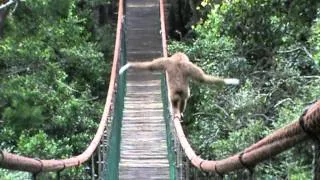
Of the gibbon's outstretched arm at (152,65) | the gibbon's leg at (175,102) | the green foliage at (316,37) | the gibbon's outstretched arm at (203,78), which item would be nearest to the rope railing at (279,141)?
the green foliage at (316,37)

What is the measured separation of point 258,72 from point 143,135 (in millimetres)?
1589

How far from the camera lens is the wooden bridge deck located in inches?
228

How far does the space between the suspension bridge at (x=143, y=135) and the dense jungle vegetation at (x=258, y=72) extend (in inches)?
16.4

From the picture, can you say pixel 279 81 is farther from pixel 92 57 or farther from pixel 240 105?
pixel 92 57

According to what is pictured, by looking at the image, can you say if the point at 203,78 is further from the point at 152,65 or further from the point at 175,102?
the point at 175,102

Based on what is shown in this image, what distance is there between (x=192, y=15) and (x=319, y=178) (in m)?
10.5

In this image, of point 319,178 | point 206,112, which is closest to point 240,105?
point 206,112

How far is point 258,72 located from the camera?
17.7ft

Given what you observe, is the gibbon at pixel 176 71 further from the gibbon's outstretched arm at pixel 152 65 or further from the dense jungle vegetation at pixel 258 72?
the dense jungle vegetation at pixel 258 72

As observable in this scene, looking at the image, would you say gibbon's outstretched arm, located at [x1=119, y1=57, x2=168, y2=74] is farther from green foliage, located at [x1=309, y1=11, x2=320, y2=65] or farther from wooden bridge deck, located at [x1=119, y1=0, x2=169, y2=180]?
wooden bridge deck, located at [x1=119, y1=0, x2=169, y2=180]

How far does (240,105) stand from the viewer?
528cm

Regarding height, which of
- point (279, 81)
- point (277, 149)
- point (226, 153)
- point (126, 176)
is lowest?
point (126, 176)

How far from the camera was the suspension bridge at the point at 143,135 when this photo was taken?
1465 millimetres

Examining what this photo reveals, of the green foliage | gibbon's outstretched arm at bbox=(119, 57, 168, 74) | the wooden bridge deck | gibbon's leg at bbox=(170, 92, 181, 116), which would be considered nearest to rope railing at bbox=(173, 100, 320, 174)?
the green foliage
